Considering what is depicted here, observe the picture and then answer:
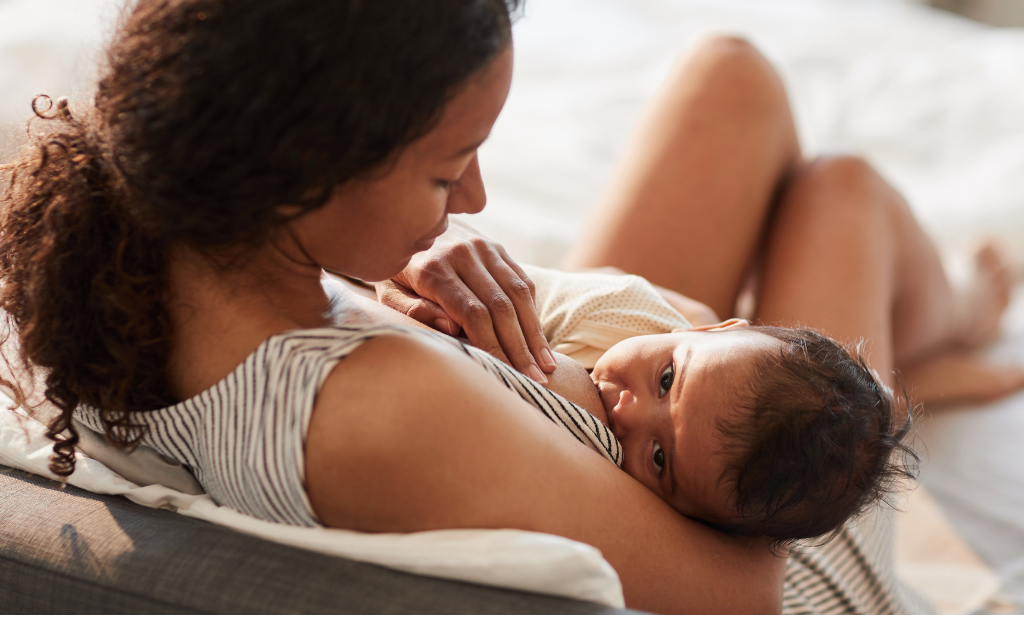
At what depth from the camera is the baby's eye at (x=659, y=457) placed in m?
0.97

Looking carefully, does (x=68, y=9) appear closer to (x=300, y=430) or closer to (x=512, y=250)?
(x=512, y=250)

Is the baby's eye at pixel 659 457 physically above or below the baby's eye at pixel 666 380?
below

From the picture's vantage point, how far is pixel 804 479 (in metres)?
0.89

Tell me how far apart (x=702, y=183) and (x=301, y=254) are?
0.89 m

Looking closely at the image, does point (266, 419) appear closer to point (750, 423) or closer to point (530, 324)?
point (530, 324)

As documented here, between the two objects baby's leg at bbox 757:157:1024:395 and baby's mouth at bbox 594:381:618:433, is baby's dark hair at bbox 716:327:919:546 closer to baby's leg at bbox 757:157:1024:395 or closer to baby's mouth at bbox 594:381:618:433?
baby's mouth at bbox 594:381:618:433

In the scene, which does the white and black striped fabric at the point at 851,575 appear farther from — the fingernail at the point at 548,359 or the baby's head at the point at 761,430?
the fingernail at the point at 548,359

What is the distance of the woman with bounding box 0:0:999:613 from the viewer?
610mm

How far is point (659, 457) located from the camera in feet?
3.20

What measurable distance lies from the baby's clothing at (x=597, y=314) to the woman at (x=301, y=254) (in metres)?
0.31

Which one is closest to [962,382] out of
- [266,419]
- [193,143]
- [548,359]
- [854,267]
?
[854,267]

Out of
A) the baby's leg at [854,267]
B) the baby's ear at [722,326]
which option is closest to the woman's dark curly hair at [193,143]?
the baby's ear at [722,326]

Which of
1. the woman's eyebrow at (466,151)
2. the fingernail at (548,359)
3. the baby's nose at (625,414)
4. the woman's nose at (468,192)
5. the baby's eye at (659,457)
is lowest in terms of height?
the baby's eye at (659,457)
